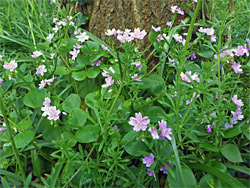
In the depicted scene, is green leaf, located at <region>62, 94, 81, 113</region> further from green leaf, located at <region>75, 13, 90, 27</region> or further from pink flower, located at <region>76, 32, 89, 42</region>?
green leaf, located at <region>75, 13, 90, 27</region>

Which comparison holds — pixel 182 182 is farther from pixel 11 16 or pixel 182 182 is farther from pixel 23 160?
pixel 11 16

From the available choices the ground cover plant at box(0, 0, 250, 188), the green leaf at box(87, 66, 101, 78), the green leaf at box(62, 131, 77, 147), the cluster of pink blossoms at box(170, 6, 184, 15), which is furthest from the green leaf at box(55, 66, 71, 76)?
the cluster of pink blossoms at box(170, 6, 184, 15)

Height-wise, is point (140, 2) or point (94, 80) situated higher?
point (140, 2)

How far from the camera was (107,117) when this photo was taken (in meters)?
1.02

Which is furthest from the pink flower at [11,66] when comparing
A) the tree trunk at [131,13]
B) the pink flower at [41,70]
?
the tree trunk at [131,13]

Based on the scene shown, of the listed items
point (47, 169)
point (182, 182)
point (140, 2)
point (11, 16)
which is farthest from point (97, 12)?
point (11, 16)

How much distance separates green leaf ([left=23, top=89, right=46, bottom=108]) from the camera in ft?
4.08

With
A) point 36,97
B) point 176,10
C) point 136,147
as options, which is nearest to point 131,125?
point 136,147

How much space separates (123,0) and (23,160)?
1.21 m

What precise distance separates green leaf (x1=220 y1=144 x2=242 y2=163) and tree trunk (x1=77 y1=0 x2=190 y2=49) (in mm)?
827

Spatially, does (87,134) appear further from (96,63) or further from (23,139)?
(96,63)

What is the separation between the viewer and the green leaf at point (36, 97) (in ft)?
4.08

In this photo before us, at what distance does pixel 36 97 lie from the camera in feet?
4.14

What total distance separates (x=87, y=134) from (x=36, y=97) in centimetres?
38
